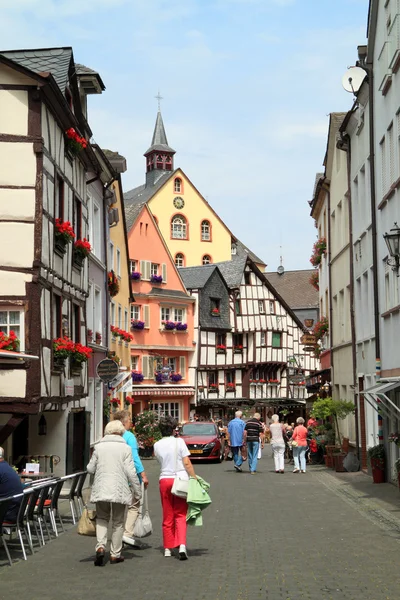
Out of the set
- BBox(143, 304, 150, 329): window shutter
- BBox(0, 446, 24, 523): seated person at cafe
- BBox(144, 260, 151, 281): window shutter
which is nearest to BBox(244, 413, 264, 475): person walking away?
BBox(0, 446, 24, 523): seated person at cafe

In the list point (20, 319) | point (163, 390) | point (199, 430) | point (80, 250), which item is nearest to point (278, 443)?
point (80, 250)

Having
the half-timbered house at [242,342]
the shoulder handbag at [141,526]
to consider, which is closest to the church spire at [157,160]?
the half-timbered house at [242,342]

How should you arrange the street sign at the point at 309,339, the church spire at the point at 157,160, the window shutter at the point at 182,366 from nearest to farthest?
the street sign at the point at 309,339 < the window shutter at the point at 182,366 < the church spire at the point at 157,160

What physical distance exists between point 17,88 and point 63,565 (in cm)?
1099

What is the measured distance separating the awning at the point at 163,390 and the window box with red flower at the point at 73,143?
2952cm

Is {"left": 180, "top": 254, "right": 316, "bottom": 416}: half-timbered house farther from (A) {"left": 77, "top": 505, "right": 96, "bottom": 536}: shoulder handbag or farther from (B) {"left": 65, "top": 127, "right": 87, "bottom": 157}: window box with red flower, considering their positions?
(A) {"left": 77, "top": 505, "right": 96, "bottom": 536}: shoulder handbag

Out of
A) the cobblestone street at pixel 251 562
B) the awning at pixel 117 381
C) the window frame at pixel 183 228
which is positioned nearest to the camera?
the cobblestone street at pixel 251 562

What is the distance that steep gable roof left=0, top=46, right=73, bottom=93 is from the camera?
2125 centimetres

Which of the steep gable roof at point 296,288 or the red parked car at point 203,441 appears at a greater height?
the steep gable roof at point 296,288

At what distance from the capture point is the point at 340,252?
1117 inches

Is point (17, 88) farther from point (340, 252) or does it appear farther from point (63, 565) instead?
point (340, 252)

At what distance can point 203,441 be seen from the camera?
31359 millimetres

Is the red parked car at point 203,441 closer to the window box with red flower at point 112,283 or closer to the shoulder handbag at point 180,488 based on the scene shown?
the window box with red flower at point 112,283

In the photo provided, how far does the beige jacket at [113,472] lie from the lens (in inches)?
401
